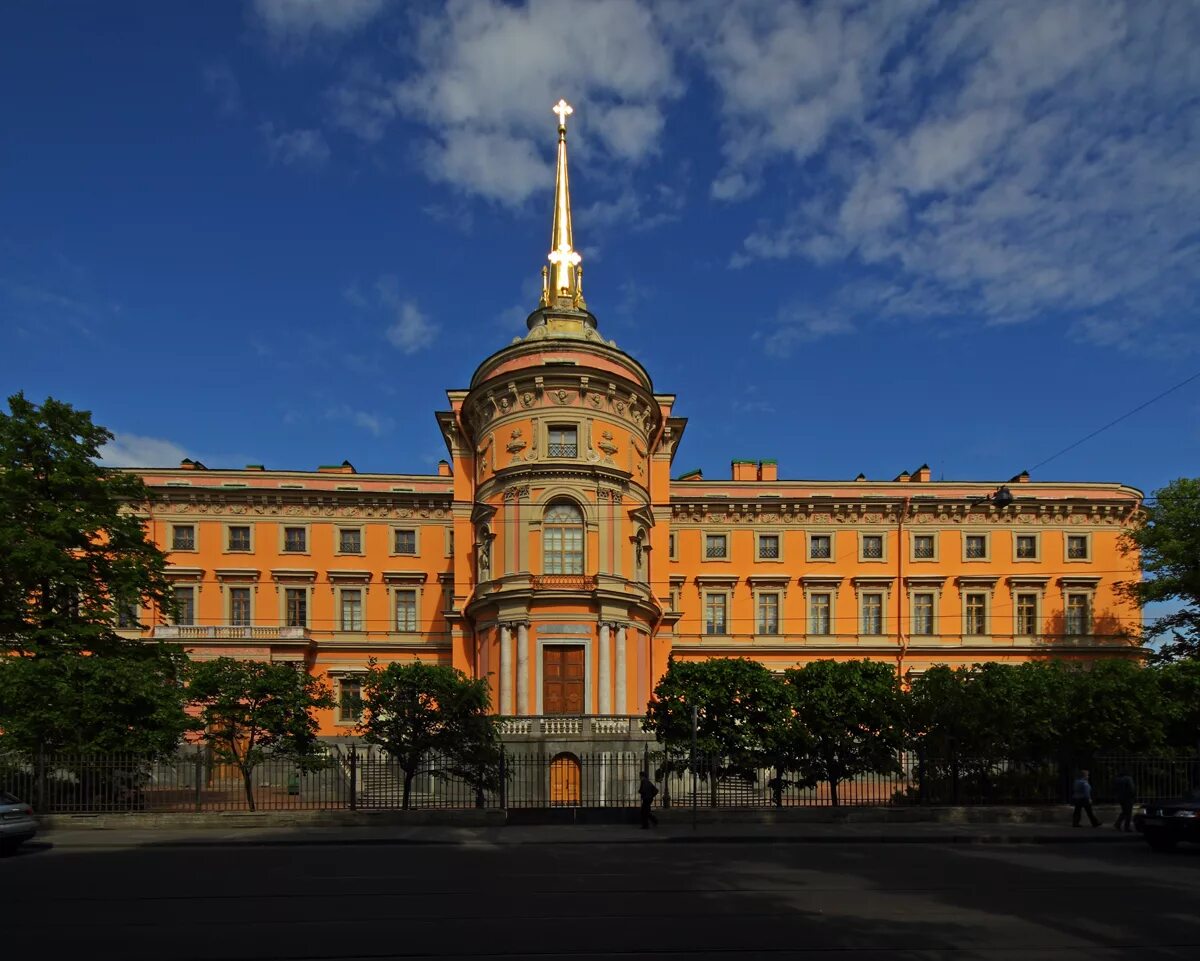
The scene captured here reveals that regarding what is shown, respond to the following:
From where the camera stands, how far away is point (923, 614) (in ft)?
157

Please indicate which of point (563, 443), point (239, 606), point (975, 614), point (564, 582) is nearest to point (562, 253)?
point (563, 443)

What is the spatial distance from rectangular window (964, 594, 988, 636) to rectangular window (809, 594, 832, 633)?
7433mm

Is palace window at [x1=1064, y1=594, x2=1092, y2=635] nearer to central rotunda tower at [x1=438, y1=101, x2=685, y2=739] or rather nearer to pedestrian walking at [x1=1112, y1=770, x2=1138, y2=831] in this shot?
central rotunda tower at [x1=438, y1=101, x2=685, y2=739]

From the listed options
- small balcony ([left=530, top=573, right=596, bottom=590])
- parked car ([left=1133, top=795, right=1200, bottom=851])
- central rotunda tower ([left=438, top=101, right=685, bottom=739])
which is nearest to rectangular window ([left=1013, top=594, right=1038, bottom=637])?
central rotunda tower ([left=438, top=101, right=685, bottom=739])

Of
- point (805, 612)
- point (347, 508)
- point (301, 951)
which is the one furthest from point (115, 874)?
point (805, 612)

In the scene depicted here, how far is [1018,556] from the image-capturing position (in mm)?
48000

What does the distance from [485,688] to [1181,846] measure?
58.6 feet

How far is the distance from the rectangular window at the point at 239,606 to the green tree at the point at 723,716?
1086 inches

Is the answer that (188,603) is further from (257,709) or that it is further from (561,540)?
(257,709)

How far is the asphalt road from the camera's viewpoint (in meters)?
9.91

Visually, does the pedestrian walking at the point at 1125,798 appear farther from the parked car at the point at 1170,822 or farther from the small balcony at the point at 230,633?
the small balcony at the point at 230,633

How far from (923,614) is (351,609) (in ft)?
100

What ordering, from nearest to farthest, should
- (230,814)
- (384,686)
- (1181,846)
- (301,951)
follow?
(301,951), (1181,846), (230,814), (384,686)

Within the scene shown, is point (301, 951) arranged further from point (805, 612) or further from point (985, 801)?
point (805, 612)
